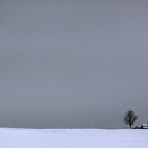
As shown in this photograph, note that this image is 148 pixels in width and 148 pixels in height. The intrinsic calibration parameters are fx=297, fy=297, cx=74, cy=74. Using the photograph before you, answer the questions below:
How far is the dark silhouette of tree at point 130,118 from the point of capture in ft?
7.85

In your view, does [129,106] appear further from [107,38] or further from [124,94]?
[107,38]

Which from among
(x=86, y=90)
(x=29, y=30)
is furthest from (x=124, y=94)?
(x=29, y=30)

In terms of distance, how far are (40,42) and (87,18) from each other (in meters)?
0.46

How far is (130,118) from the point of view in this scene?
2.54 meters

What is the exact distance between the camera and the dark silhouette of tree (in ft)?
7.85

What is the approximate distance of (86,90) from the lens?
2.52 meters

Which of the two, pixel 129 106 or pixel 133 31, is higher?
pixel 133 31
